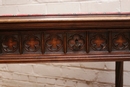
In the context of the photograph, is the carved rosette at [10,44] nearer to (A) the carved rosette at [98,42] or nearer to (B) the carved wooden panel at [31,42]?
(B) the carved wooden panel at [31,42]

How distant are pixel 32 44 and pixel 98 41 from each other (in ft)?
0.85

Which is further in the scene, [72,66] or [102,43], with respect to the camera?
[72,66]

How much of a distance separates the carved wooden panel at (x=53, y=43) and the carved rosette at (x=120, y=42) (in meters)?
0.21

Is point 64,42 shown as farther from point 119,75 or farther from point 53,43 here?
point 119,75

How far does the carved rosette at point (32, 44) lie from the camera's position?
2.10 ft

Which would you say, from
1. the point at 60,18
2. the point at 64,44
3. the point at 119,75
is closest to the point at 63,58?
the point at 64,44

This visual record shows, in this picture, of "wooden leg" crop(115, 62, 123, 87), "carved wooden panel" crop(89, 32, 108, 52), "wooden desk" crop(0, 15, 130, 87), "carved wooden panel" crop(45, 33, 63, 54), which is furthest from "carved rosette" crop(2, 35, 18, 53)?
"wooden leg" crop(115, 62, 123, 87)

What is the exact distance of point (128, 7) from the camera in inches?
44.8

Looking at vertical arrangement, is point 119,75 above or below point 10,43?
below

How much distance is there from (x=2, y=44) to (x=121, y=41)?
1.52 ft

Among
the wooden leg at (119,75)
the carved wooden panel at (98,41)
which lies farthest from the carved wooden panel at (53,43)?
the wooden leg at (119,75)

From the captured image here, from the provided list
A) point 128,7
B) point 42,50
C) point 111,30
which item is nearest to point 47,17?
point 42,50

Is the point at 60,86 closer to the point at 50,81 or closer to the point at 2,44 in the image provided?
the point at 50,81

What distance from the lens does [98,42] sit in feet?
2.10
